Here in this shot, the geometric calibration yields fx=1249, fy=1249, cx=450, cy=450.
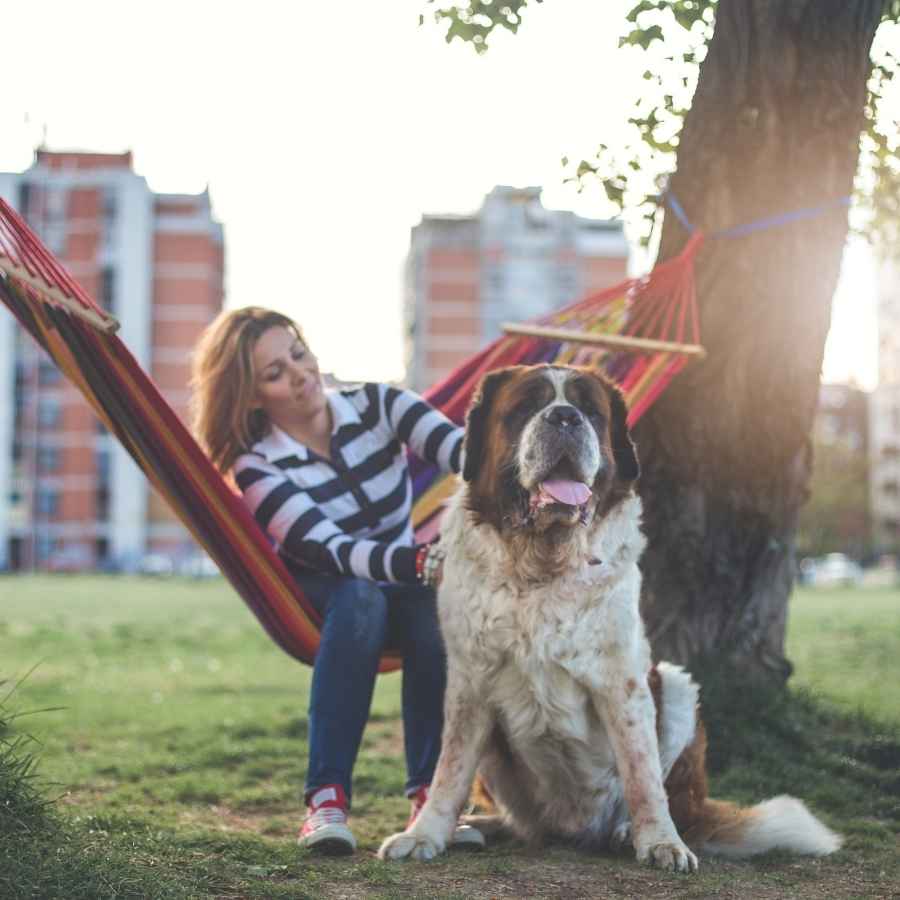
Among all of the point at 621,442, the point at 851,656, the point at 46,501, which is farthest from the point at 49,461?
the point at 621,442

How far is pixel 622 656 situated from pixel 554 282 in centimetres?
5784

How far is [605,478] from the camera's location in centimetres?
313

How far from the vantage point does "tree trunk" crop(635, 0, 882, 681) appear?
4.57m

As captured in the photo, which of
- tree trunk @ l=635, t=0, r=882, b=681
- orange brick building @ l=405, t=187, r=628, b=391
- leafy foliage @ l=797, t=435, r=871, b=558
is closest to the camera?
tree trunk @ l=635, t=0, r=882, b=681

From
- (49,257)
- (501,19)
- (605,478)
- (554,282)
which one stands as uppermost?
(554,282)

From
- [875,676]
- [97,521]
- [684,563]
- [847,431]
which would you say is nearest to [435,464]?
[684,563]

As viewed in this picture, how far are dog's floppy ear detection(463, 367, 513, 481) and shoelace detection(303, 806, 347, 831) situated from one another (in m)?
0.92

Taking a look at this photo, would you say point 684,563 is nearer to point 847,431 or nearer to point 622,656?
point 622,656

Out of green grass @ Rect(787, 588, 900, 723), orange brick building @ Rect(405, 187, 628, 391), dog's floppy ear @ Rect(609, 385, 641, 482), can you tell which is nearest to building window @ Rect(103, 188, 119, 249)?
orange brick building @ Rect(405, 187, 628, 391)

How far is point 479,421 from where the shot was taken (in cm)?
330

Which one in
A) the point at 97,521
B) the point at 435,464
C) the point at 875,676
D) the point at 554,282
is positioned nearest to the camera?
the point at 435,464

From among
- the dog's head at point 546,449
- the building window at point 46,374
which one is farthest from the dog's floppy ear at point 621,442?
the building window at point 46,374

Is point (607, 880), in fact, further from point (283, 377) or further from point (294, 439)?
point (283, 377)

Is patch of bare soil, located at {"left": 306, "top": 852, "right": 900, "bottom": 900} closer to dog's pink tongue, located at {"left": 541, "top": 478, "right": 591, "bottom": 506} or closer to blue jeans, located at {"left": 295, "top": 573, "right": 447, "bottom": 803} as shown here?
blue jeans, located at {"left": 295, "top": 573, "right": 447, "bottom": 803}
